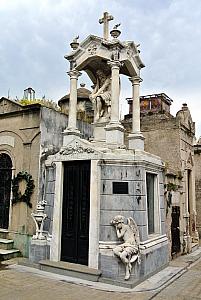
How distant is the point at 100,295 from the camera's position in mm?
5934

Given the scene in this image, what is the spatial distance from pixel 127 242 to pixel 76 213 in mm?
1587

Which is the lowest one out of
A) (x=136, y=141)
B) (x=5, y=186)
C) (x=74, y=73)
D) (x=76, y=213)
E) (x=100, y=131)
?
(x=76, y=213)

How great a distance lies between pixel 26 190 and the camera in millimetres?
9797

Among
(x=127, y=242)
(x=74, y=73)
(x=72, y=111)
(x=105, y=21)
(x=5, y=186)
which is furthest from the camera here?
(x=5, y=186)

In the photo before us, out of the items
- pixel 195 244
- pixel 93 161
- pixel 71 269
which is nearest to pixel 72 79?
pixel 93 161

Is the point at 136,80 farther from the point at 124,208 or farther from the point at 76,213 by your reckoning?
the point at 76,213

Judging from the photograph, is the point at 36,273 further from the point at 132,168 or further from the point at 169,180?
the point at 169,180

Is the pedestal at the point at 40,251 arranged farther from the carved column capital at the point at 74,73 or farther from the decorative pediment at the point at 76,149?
the carved column capital at the point at 74,73

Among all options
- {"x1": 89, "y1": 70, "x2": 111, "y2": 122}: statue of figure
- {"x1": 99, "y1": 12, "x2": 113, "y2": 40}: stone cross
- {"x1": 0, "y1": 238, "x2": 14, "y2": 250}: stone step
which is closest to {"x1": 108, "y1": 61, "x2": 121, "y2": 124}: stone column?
{"x1": 89, "y1": 70, "x2": 111, "y2": 122}: statue of figure

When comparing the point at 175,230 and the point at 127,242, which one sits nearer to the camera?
the point at 127,242

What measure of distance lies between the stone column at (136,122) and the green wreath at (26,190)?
11.6 feet

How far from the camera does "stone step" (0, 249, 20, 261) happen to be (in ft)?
29.2

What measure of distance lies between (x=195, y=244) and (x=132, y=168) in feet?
21.2

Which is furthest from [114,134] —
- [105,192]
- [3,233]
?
[3,233]
